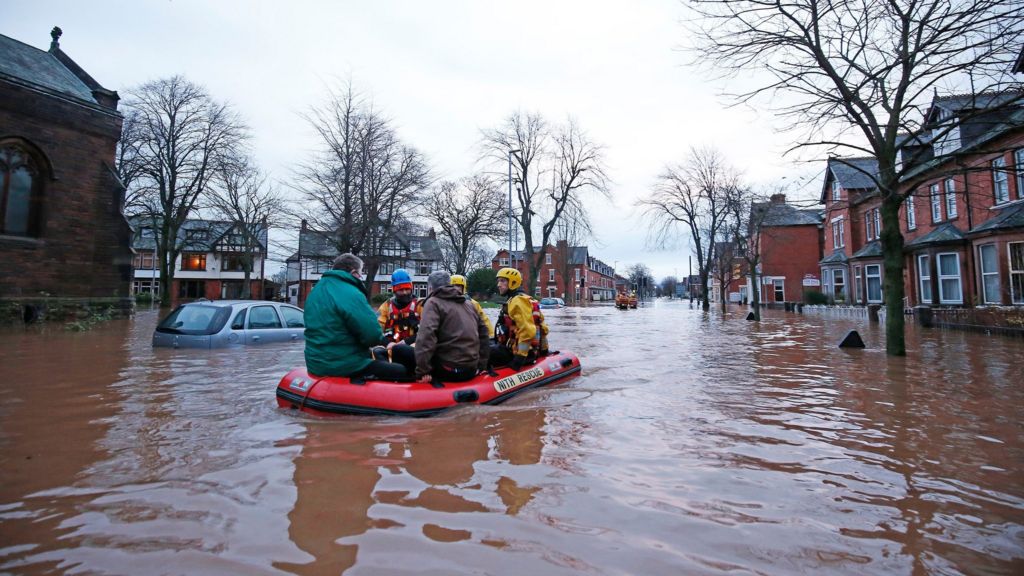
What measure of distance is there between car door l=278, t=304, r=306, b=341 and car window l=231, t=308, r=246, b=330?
97 cm

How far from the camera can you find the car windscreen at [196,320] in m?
9.41

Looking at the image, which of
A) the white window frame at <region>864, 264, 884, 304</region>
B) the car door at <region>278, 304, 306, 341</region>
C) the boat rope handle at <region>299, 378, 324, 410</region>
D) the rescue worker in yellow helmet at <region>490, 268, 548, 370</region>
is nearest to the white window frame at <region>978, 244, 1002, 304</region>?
the white window frame at <region>864, 264, 884, 304</region>

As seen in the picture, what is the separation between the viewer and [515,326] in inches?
262

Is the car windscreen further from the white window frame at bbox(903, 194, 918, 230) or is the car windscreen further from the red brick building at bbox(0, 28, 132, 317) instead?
the white window frame at bbox(903, 194, 918, 230)

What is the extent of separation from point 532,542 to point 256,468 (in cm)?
225

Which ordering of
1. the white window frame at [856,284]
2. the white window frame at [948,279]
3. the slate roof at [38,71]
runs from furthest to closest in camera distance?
the white window frame at [856,284] < the white window frame at [948,279] < the slate roof at [38,71]

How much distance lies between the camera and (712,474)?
347cm

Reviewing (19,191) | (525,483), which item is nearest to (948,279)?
(525,483)

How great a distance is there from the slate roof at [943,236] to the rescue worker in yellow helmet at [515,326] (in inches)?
847

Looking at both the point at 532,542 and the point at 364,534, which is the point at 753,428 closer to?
the point at 532,542

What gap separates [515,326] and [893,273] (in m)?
8.55

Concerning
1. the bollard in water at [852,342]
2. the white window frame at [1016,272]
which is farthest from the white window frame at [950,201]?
the bollard in water at [852,342]

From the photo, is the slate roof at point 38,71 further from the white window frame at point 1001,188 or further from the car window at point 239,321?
the white window frame at point 1001,188

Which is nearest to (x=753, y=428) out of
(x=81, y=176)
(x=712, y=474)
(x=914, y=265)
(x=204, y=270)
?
(x=712, y=474)
